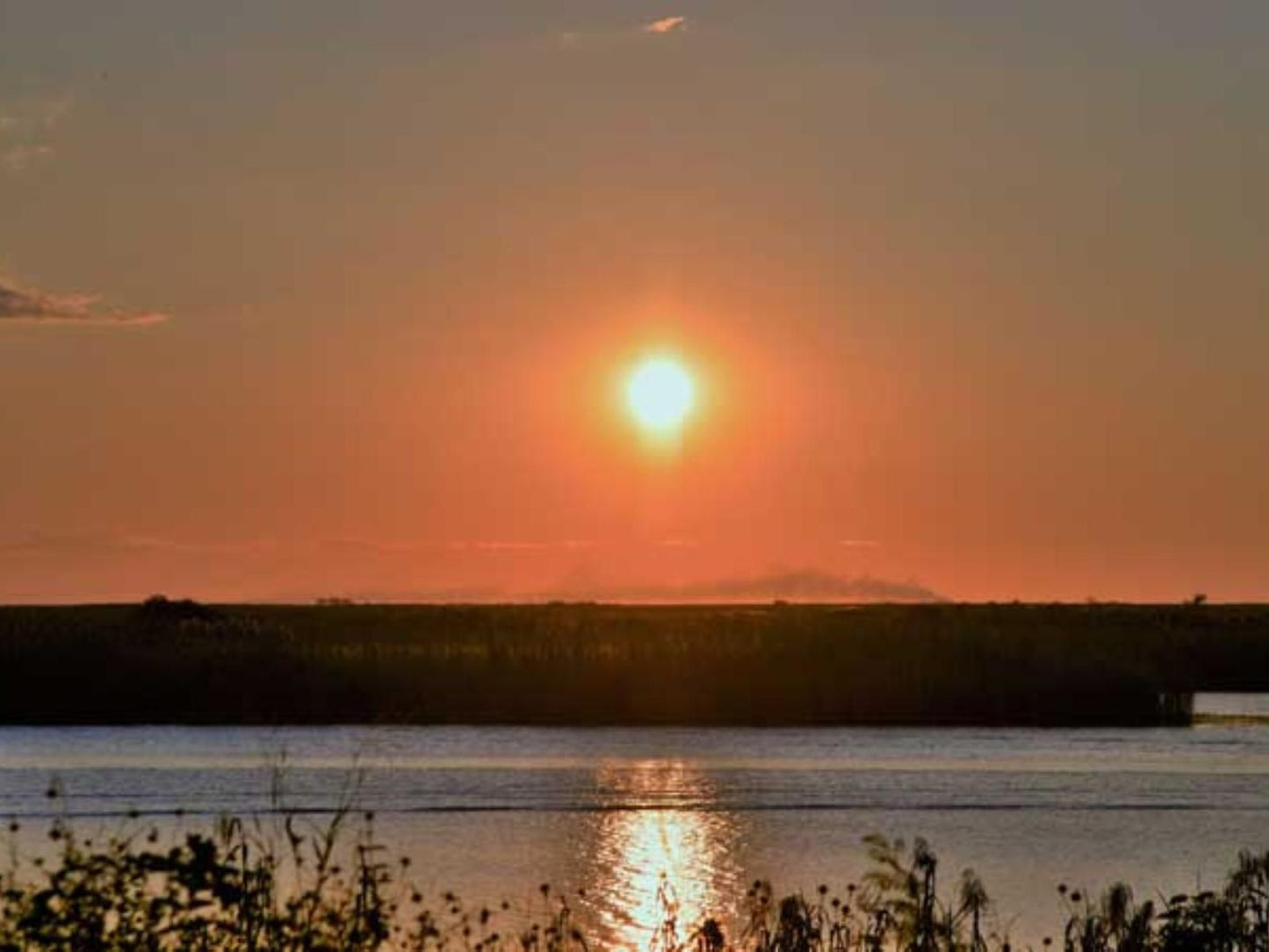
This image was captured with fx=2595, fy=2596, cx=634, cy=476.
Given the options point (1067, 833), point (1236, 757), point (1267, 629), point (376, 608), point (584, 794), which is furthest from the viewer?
point (376, 608)

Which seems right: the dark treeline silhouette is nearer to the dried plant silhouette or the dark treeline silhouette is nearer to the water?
the water

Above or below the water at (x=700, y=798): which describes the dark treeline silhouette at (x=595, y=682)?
above

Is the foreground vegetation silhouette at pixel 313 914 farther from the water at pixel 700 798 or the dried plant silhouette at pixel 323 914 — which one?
the water at pixel 700 798

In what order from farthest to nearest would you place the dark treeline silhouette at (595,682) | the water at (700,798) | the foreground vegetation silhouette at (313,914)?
the dark treeline silhouette at (595,682) → the water at (700,798) → the foreground vegetation silhouette at (313,914)

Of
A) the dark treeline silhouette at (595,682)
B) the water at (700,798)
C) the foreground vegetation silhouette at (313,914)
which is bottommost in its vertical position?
the foreground vegetation silhouette at (313,914)

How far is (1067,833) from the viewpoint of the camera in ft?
104

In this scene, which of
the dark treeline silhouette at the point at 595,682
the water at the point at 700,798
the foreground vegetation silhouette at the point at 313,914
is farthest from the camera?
the dark treeline silhouette at the point at 595,682

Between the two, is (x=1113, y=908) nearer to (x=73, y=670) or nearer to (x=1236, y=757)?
(x=1236, y=757)

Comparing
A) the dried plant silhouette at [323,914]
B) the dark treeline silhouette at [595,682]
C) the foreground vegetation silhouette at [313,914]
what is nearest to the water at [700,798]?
the dark treeline silhouette at [595,682]

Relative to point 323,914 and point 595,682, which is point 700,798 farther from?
point 323,914

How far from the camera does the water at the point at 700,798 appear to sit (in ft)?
87.9

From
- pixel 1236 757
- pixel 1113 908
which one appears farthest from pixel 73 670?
pixel 1113 908

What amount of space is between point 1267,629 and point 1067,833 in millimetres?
61104

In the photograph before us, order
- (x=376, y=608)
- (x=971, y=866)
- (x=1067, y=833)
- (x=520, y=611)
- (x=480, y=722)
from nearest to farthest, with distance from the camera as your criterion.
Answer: (x=971, y=866)
(x=1067, y=833)
(x=480, y=722)
(x=520, y=611)
(x=376, y=608)
